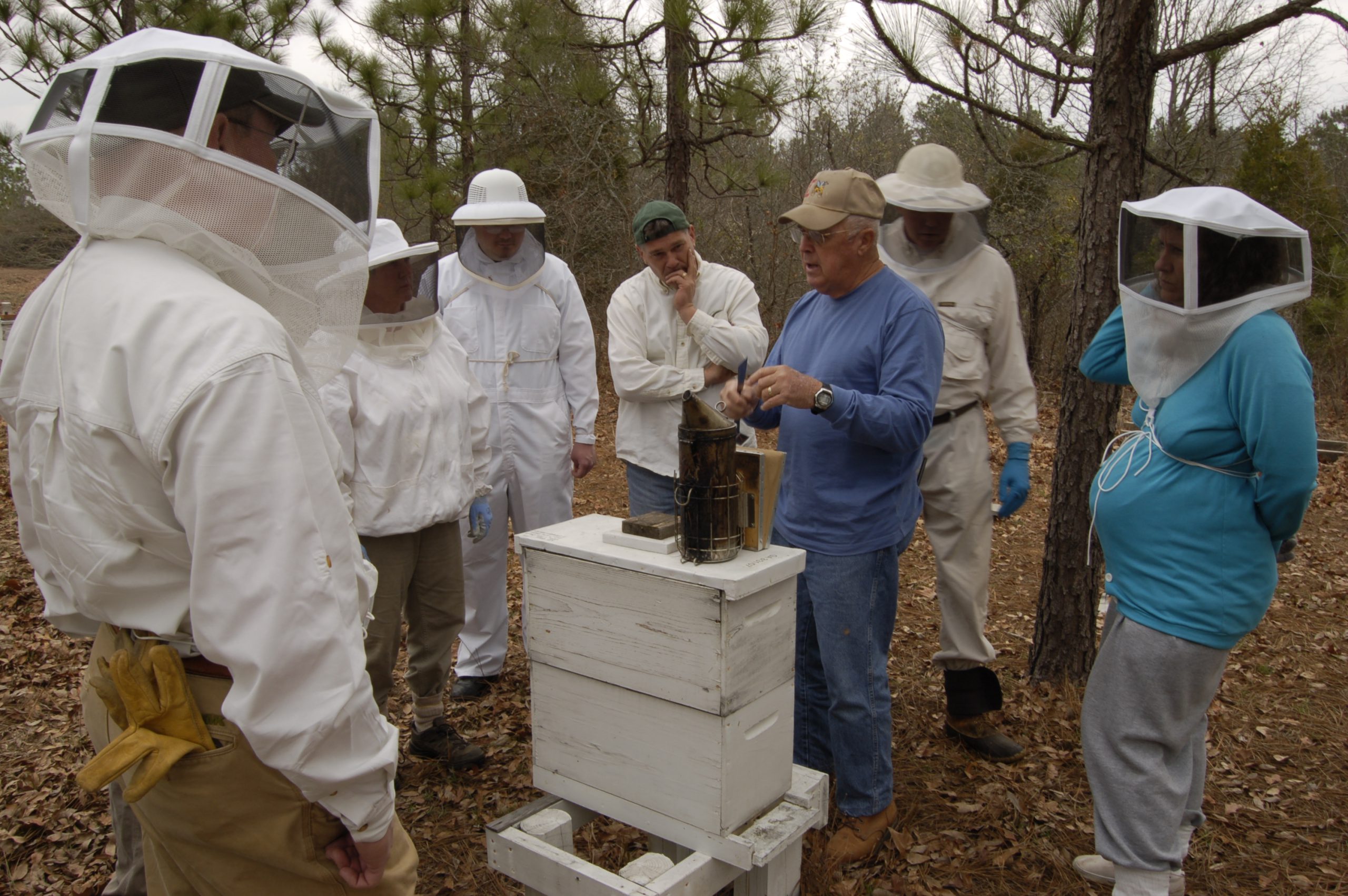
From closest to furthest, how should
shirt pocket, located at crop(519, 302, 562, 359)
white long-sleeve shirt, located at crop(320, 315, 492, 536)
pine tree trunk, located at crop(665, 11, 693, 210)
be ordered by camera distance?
white long-sleeve shirt, located at crop(320, 315, 492, 536) < shirt pocket, located at crop(519, 302, 562, 359) < pine tree trunk, located at crop(665, 11, 693, 210)

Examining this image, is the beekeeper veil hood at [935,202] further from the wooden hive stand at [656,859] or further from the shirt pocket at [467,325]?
the wooden hive stand at [656,859]

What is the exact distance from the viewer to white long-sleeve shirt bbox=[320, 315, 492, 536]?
312cm

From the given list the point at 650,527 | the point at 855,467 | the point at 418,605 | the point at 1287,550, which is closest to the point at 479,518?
the point at 418,605

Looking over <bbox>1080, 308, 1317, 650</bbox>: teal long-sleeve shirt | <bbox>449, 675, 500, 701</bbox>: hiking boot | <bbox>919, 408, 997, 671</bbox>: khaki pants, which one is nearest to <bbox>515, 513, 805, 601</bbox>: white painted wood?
<bbox>1080, 308, 1317, 650</bbox>: teal long-sleeve shirt

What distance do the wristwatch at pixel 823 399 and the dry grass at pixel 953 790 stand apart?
56.4 inches

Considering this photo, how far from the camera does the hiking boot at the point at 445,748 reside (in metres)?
3.58

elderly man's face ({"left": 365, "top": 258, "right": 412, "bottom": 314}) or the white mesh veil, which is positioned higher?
the white mesh veil

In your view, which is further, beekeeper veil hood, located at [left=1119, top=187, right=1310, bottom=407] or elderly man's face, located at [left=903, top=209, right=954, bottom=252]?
elderly man's face, located at [left=903, top=209, right=954, bottom=252]

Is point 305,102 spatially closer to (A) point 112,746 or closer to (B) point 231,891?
(A) point 112,746

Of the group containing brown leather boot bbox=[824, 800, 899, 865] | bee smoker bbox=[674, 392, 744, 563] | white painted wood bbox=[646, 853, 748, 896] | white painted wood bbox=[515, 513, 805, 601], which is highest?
bee smoker bbox=[674, 392, 744, 563]

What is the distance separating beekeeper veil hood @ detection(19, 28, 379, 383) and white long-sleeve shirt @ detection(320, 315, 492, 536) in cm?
139

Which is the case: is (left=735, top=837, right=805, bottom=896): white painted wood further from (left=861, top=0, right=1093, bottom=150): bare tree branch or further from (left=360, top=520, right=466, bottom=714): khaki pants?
(left=861, top=0, right=1093, bottom=150): bare tree branch

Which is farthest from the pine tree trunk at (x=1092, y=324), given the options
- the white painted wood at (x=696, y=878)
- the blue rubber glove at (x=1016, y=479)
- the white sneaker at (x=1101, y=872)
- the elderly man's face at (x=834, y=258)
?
the white painted wood at (x=696, y=878)

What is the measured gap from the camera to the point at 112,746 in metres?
1.54
